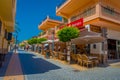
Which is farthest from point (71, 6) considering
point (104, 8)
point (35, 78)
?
point (35, 78)

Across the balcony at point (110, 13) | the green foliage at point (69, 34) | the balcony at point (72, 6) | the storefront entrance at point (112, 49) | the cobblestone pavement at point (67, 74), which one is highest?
the balcony at point (72, 6)

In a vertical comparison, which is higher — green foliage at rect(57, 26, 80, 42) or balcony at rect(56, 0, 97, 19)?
balcony at rect(56, 0, 97, 19)

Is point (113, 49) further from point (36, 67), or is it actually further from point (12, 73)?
point (12, 73)

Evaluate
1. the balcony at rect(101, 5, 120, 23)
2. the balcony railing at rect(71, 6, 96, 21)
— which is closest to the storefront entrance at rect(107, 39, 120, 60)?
the balcony at rect(101, 5, 120, 23)

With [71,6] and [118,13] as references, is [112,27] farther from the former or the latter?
[71,6]

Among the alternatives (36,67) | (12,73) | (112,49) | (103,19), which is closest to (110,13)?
(103,19)

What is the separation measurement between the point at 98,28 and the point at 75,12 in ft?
15.8

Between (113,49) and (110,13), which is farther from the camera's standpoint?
(113,49)

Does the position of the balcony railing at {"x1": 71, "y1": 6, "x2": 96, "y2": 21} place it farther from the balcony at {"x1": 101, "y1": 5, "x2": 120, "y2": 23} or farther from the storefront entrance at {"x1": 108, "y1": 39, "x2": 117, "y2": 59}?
the storefront entrance at {"x1": 108, "y1": 39, "x2": 117, "y2": 59}

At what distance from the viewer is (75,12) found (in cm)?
1788

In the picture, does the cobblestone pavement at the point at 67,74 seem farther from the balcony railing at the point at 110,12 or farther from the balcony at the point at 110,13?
the balcony railing at the point at 110,12

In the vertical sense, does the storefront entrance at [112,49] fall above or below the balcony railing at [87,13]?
below

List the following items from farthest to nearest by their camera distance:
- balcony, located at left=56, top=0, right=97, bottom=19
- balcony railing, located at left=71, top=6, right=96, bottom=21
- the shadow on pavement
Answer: balcony, located at left=56, top=0, right=97, bottom=19 → balcony railing, located at left=71, top=6, right=96, bottom=21 → the shadow on pavement

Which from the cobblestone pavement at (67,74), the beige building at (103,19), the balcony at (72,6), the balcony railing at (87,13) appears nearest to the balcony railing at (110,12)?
the beige building at (103,19)
